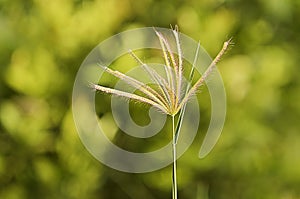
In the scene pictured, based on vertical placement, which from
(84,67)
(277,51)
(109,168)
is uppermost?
(277,51)

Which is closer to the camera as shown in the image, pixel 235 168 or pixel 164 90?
pixel 164 90

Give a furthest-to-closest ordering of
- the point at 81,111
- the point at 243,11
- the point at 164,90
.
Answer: the point at 243,11, the point at 81,111, the point at 164,90

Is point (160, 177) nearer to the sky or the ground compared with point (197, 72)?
nearer to the ground

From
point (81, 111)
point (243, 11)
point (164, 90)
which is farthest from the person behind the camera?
point (243, 11)

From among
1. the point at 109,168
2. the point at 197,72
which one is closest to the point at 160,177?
the point at 109,168

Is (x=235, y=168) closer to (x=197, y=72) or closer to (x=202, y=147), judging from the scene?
(x=202, y=147)

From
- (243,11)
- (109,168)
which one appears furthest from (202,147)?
(243,11)
